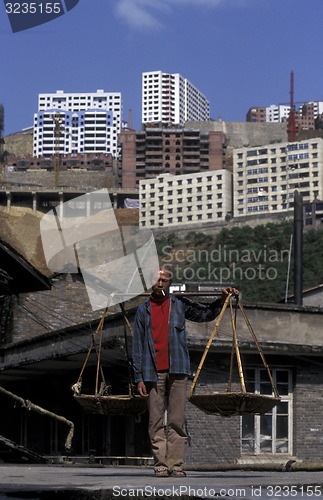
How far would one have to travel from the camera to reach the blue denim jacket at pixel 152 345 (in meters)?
7.72

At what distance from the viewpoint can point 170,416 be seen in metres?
7.77

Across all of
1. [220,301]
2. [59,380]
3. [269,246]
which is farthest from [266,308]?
[269,246]

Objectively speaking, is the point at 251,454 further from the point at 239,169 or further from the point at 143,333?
the point at 239,169

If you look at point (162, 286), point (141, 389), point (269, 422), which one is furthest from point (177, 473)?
point (269, 422)

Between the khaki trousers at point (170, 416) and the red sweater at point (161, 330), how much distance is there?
97 mm

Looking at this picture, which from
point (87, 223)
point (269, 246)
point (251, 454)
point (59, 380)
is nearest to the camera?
point (251, 454)

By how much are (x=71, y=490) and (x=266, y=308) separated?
703 inches

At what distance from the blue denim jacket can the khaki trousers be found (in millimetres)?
91

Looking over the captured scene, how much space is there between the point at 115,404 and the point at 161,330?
0.87 meters

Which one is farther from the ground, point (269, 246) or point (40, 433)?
point (269, 246)

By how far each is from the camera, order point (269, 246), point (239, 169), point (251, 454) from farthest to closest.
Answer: point (239, 169) → point (269, 246) → point (251, 454)

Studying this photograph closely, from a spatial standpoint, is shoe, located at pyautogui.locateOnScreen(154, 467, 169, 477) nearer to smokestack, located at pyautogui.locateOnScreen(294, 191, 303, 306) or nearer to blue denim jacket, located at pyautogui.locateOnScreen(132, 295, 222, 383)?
blue denim jacket, located at pyautogui.locateOnScreen(132, 295, 222, 383)

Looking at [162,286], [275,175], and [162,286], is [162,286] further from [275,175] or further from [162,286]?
[275,175]

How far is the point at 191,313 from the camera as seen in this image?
8.09m
